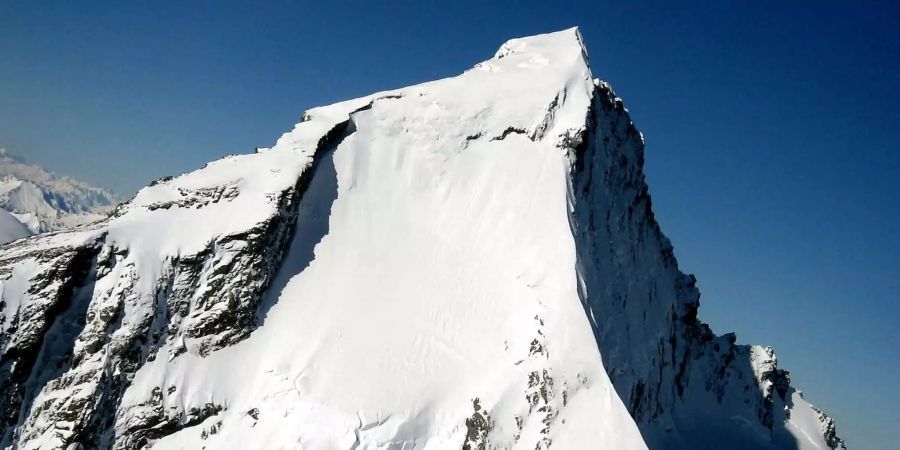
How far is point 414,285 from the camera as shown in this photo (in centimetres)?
5159

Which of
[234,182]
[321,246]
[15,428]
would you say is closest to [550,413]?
[321,246]

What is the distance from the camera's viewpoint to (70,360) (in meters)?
44.0

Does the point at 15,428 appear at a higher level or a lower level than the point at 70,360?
lower

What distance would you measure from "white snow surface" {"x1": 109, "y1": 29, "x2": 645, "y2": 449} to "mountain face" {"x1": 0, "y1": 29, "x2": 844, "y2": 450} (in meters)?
0.16

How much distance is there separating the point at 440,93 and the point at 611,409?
37220 mm

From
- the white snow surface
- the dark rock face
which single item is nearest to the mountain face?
the white snow surface

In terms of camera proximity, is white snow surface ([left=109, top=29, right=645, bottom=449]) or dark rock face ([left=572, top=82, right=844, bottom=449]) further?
dark rock face ([left=572, top=82, right=844, bottom=449])

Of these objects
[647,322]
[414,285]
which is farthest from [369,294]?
[647,322]

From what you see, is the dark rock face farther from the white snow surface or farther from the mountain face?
the white snow surface

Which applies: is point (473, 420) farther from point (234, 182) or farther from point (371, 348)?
point (234, 182)

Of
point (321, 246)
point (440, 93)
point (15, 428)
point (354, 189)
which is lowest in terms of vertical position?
point (15, 428)

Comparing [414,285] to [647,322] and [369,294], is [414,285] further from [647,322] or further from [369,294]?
[647,322]

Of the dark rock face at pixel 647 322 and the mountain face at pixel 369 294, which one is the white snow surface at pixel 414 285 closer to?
the mountain face at pixel 369 294

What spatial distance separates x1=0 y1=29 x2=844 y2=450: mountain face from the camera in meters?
42.3
